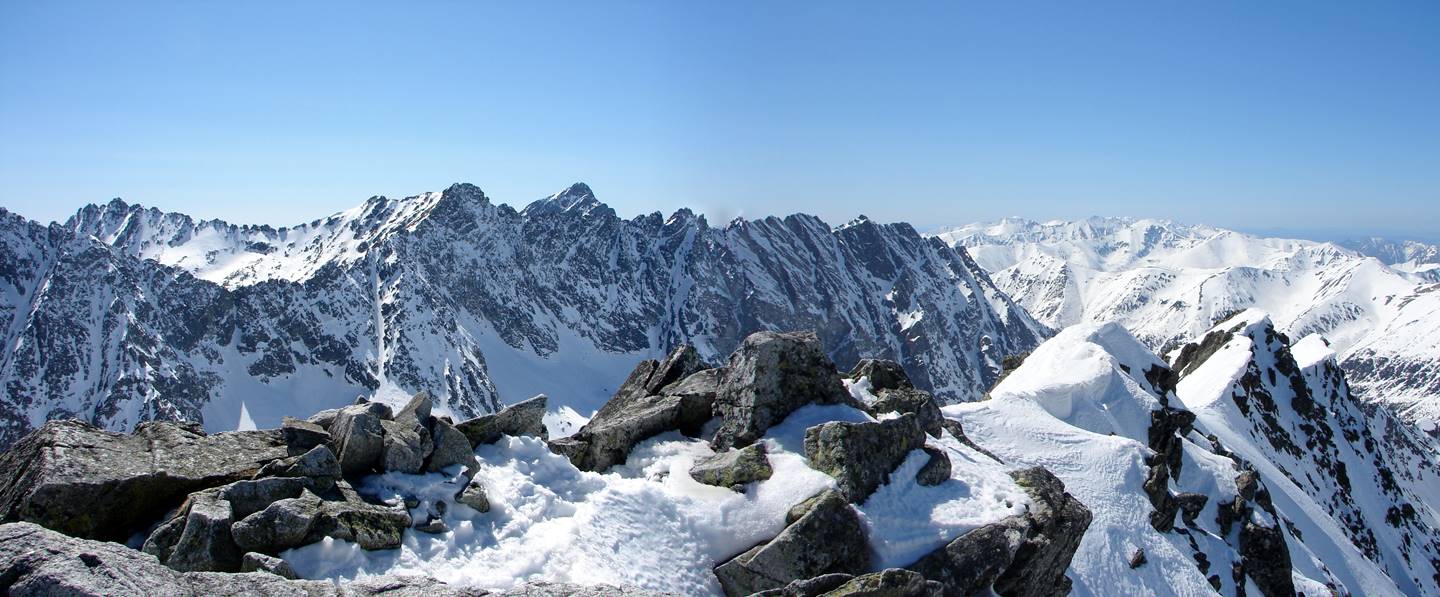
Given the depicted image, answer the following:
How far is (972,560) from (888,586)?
3.72 m

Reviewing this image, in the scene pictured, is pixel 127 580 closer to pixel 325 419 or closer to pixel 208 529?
pixel 208 529

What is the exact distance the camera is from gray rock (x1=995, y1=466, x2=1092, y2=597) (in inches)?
754

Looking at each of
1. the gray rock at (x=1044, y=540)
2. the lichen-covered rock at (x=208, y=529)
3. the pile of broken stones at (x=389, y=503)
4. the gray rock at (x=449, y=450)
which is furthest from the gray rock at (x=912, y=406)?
the lichen-covered rock at (x=208, y=529)

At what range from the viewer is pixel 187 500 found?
15.2m

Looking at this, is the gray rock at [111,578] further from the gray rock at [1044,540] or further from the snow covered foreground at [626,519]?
the gray rock at [1044,540]

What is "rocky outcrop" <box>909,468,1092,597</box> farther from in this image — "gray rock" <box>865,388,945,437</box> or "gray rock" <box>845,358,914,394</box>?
"gray rock" <box>845,358,914,394</box>

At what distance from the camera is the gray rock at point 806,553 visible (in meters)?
17.1

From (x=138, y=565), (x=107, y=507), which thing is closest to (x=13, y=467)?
(x=107, y=507)

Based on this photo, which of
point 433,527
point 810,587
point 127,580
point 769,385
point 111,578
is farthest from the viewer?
point 769,385

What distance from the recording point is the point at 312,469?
16.7m

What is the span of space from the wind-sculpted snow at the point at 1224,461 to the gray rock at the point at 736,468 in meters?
14.9

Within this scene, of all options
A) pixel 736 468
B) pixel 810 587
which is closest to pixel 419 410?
pixel 736 468

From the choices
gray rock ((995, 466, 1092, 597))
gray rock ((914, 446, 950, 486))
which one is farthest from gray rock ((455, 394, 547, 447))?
gray rock ((995, 466, 1092, 597))

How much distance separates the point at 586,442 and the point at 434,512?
259 inches
